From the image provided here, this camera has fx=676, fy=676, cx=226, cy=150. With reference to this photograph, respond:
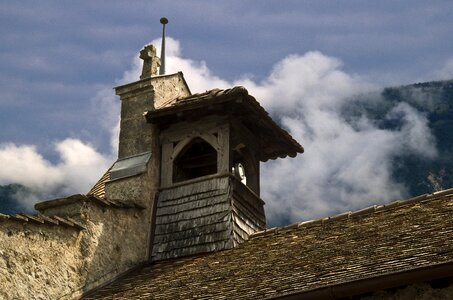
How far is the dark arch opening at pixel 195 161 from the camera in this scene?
1258 centimetres

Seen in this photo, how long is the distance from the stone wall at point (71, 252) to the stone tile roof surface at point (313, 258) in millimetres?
332

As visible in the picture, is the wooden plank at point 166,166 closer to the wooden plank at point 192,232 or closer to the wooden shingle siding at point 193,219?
the wooden shingle siding at point 193,219

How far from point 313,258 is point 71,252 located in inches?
149

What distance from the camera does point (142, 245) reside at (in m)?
11.5

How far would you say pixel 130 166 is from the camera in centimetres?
1209

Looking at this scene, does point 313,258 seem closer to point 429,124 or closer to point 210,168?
point 210,168

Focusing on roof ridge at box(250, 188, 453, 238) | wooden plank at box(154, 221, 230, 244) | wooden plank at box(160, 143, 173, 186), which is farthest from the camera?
wooden plank at box(160, 143, 173, 186)

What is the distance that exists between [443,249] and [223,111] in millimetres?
5877

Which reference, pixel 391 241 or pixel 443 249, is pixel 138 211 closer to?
pixel 391 241

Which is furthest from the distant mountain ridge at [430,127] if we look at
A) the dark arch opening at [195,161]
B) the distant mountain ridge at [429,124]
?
the dark arch opening at [195,161]

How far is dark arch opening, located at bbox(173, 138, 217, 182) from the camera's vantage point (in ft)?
41.3

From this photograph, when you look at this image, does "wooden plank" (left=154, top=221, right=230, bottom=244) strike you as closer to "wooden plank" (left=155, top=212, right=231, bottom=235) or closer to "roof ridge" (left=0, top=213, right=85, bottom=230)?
"wooden plank" (left=155, top=212, right=231, bottom=235)

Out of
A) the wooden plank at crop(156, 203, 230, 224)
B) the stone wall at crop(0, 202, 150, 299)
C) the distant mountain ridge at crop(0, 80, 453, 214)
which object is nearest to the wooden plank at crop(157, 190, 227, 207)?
the wooden plank at crop(156, 203, 230, 224)

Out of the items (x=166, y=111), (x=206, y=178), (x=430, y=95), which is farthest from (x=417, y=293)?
(x=430, y=95)
